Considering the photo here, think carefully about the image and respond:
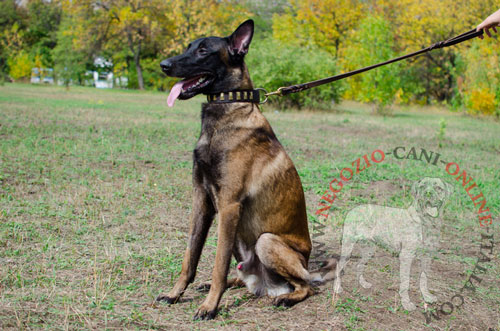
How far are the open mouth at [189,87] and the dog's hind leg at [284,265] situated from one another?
43.5 inches

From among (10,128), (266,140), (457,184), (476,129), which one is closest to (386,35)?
(476,129)

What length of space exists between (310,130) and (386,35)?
38.2 ft

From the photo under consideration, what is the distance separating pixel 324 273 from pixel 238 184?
4.20 feet


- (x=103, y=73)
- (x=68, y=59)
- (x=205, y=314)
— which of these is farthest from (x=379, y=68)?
(x=103, y=73)

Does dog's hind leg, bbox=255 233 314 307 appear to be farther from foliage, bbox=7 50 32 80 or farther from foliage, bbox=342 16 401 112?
foliage, bbox=7 50 32 80

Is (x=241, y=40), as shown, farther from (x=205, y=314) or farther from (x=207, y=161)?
(x=205, y=314)

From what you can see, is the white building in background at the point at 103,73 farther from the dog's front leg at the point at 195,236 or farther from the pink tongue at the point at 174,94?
the dog's front leg at the point at 195,236

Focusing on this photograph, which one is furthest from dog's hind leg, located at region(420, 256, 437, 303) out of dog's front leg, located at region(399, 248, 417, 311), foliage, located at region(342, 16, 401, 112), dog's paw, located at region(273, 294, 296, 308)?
foliage, located at region(342, 16, 401, 112)

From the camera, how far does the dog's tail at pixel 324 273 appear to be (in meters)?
3.70

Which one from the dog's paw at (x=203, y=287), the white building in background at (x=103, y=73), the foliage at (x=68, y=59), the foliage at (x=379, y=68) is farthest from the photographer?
the white building in background at (x=103, y=73)

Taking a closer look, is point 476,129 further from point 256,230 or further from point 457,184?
point 256,230

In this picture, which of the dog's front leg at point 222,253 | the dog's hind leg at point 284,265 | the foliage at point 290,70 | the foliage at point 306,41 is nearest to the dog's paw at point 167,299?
the dog's front leg at point 222,253

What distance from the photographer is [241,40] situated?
323cm

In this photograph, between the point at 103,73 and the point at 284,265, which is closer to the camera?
the point at 284,265
